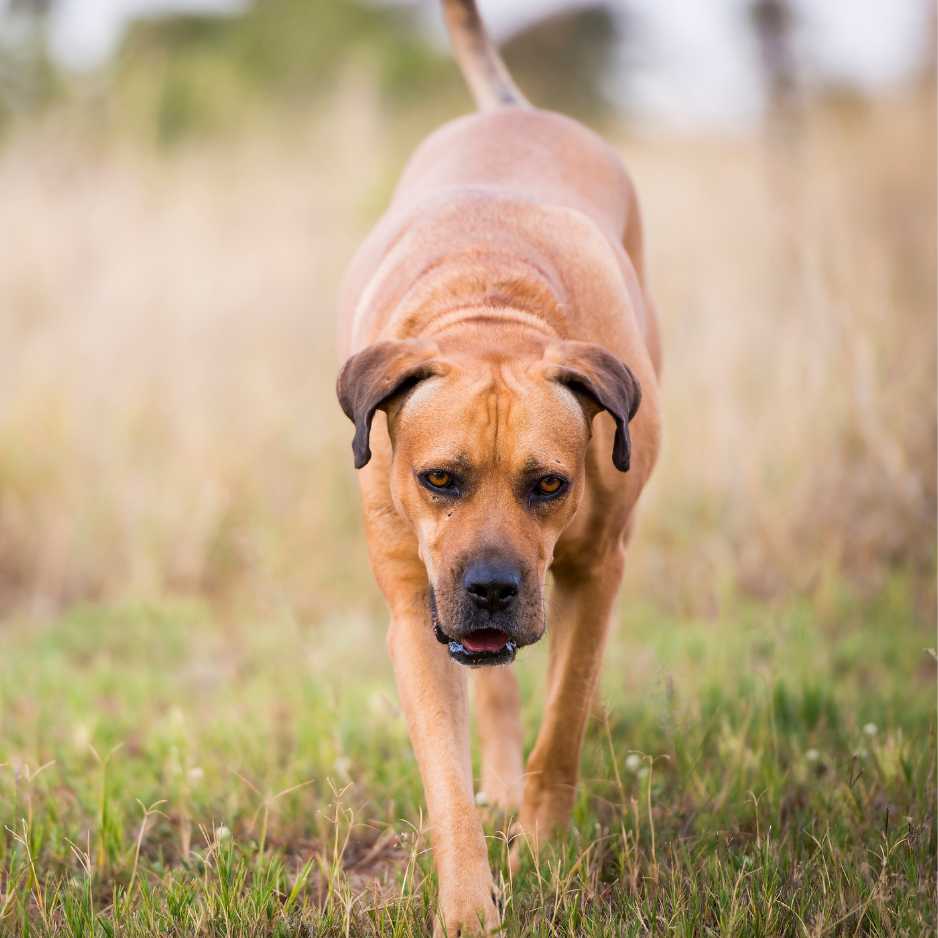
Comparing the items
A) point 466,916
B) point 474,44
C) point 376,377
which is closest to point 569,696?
point 466,916

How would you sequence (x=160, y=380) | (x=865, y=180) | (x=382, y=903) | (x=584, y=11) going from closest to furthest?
(x=382, y=903) → (x=160, y=380) → (x=865, y=180) → (x=584, y=11)

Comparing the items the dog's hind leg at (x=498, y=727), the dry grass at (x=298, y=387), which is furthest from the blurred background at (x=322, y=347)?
the dog's hind leg at (x=498, y=727)

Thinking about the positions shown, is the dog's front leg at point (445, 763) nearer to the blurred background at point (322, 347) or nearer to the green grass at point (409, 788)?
the green grass at point (409, 788)

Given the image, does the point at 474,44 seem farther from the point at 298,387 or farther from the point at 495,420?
the point at 298,387

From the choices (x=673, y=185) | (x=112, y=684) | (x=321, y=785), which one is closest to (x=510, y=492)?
(x=321, y=785)

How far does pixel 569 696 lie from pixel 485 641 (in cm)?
53

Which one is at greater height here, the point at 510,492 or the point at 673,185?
the point at 673,185

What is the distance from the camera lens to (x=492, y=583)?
2.88m

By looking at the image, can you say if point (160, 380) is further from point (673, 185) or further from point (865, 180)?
point (673, 185)

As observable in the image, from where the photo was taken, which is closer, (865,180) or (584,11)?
(865,180)

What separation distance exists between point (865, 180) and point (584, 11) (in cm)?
1179

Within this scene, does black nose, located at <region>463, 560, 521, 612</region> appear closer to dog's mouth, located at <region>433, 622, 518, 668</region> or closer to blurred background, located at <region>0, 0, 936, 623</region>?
dog's mouth, located at <region>433, 622, 518, 668</region>

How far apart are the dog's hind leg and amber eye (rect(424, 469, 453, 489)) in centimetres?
104

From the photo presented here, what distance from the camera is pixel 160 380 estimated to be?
24.3 feet
